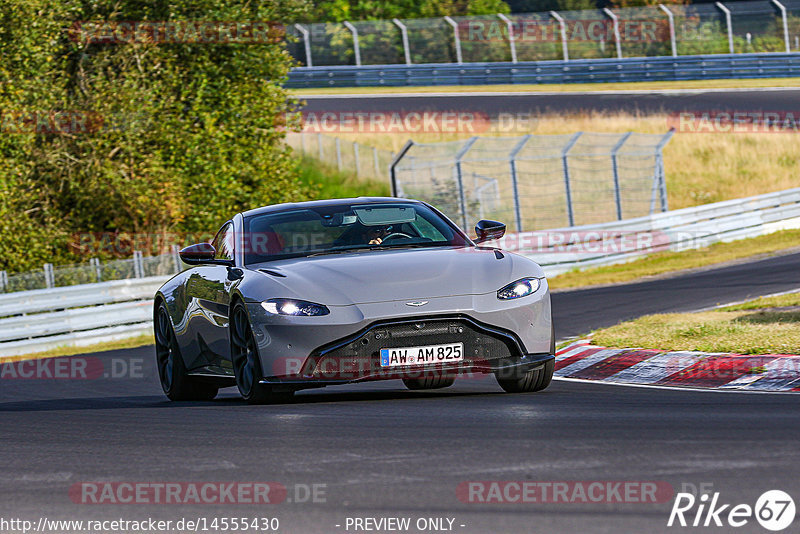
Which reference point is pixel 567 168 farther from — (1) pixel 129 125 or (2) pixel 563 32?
(2) pixel 563 32

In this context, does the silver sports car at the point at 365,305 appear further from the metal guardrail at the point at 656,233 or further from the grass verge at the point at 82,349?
the metal guardrail at the point at 656,233

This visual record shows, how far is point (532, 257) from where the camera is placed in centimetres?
2538

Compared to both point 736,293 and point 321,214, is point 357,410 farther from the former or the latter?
point 736,293

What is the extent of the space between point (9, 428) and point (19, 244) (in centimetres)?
1955

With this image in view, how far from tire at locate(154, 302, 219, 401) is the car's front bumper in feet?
7.54

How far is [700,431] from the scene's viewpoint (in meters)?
6.69

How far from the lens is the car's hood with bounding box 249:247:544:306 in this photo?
8414mm

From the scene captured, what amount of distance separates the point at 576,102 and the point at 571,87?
11.7ft

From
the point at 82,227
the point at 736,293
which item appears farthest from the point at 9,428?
the point at 82,227

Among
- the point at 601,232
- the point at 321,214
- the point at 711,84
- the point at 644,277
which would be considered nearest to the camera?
the point at 321,214

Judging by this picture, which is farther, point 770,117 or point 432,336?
point 770,117

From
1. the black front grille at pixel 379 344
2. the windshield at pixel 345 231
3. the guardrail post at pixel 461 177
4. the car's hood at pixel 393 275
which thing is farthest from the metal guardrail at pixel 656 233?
the black front grille at pixel 379 344

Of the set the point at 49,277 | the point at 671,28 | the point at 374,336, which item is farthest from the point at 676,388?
the point at 671,28

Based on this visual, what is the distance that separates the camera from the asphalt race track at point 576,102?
1618 inches
